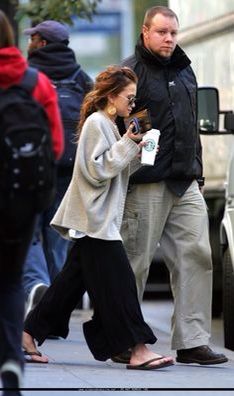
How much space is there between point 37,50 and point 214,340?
7.83 ft

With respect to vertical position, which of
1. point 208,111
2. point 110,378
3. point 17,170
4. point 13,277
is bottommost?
point 110,378

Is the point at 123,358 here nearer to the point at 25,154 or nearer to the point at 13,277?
the point at 13,277

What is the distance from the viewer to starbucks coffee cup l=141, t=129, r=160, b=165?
24.6 feet

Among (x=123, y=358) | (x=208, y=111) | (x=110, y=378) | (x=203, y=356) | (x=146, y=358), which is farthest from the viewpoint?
(x=208, y=111)

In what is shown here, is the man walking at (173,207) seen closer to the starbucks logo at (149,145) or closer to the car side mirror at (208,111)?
the starbucks logo at (149,145)

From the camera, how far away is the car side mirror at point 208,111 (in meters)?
9.28

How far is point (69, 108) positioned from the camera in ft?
32.1

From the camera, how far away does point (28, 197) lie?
5.68m

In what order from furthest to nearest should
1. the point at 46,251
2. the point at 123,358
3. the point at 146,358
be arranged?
1. the point at 46,251
2. the point at 123,358
3. the point at 146,358

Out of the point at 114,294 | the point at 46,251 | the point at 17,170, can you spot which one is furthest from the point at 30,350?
the point at 17,170

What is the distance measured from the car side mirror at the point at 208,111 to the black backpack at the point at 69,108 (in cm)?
88

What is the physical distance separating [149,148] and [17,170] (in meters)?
1.97

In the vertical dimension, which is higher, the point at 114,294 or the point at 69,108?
the point at 69,108

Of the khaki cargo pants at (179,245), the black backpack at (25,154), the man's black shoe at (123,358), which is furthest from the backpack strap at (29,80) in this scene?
the man's black shoe at (123,358)
